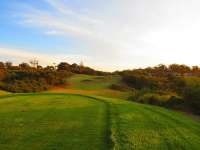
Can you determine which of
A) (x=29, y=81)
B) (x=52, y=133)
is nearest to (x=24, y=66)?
(x=29, y=81)

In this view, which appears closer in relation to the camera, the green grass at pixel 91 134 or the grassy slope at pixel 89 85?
the green grass at pixel 91 134

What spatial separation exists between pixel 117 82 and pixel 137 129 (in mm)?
47077

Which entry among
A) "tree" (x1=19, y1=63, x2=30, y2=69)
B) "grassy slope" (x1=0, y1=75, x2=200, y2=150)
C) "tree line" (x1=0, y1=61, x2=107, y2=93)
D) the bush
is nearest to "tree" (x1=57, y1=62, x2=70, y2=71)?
"tree" (x1=19, y1=63, x2=30, y2=69)

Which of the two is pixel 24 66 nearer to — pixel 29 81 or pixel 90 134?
pixel 29 81

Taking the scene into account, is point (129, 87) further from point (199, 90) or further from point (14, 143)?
point (14, 143)

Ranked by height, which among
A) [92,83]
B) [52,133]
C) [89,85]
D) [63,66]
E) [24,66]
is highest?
[63,66]

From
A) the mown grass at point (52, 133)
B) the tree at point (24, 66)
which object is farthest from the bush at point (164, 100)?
the tree at point (24, 66)

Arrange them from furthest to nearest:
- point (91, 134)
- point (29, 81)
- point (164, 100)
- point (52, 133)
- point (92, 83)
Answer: point (92, 83)
point (29, 81)
point (164, 100)
point (52, 133)
point (91, 134)

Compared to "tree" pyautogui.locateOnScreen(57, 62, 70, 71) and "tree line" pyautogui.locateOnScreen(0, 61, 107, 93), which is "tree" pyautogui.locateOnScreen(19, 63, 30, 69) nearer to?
"tree" pyautogui.locateOnScreen(57, 62, 70, 71)

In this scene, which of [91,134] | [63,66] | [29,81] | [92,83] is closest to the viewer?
[91,134]

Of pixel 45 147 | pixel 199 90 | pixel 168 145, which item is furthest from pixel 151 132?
pixel 199 90

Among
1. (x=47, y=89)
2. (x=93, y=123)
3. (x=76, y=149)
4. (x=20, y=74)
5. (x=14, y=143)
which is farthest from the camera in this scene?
(x=20, y=74)

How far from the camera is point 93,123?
553 inches

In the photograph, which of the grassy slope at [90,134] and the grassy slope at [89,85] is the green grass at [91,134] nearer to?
the grassy slope at [90,134]
